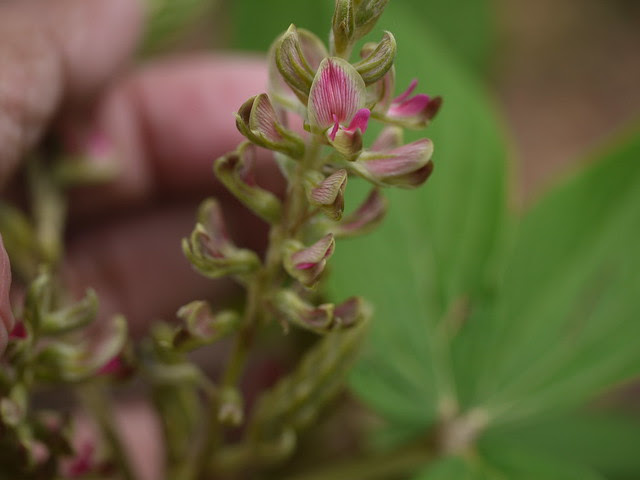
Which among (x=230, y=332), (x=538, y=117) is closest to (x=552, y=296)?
(x=230, y=332)

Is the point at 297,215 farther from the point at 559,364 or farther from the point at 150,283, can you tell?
the point at 150,283

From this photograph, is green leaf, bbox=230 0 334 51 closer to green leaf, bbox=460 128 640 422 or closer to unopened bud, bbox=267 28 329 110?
green leaf, bbox=460 128 640 422

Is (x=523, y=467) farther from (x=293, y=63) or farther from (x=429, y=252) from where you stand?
(x=293, y=63)

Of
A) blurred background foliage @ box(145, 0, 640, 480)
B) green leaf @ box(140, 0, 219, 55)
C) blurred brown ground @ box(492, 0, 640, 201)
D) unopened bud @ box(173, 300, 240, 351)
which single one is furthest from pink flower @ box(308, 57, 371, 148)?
blurred brown ground @ box(492, 0, 640, 201)

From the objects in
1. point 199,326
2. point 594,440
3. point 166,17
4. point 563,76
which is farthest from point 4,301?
point 563,76

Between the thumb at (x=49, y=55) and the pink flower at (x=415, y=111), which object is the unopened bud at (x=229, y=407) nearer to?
the pink flower at (x=415, y=111)

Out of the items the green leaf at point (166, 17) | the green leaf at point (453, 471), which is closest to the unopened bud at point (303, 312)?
the green leaf at point (453, 471)
